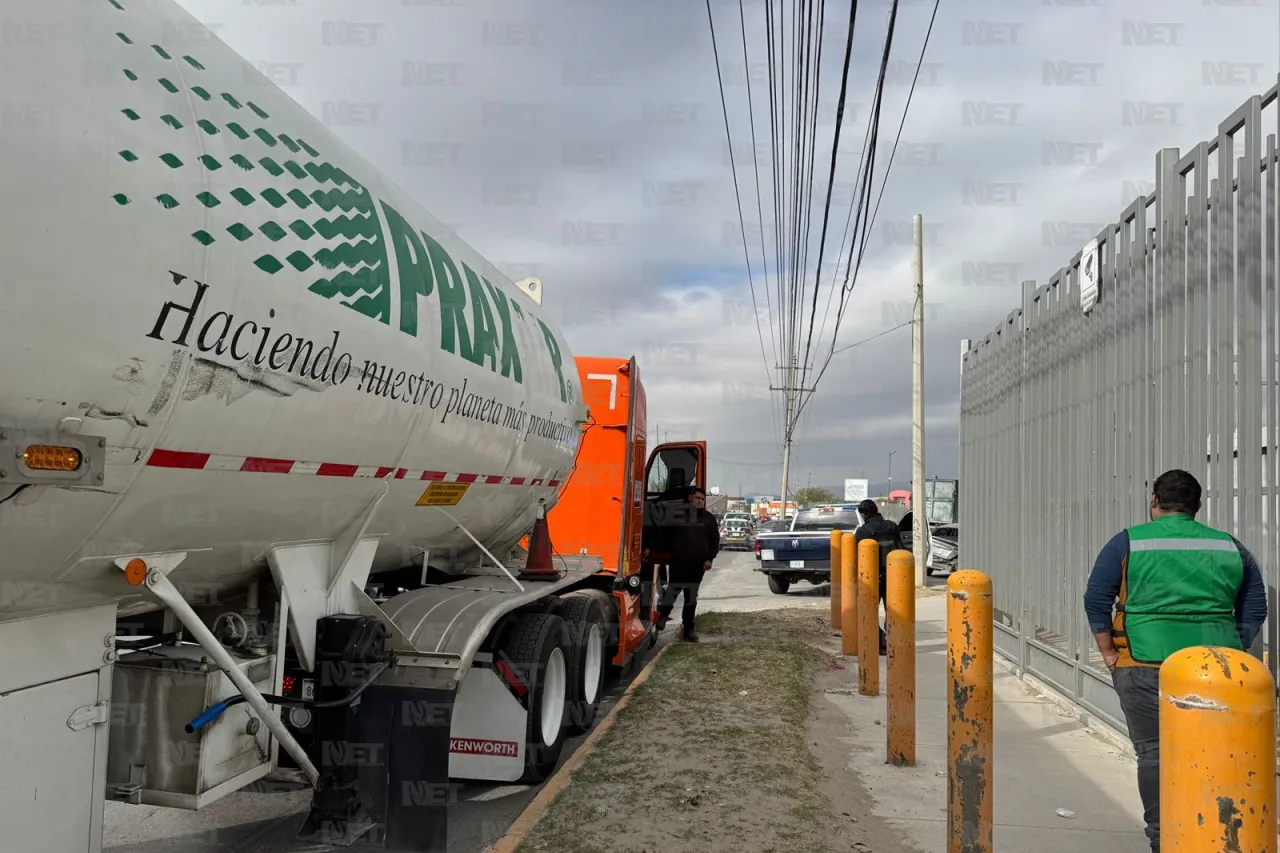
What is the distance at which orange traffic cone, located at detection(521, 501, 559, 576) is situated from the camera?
21.9 feet

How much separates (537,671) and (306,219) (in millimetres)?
3150

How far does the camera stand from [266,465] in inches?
140

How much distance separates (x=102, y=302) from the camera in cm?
264

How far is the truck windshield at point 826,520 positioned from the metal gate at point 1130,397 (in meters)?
8.60

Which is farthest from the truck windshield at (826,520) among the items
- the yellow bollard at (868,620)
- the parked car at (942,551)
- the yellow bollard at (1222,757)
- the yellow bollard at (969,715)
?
the yellow bollard at (1222,757)

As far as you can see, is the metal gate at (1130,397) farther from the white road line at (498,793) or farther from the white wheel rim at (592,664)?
the white road line at (498,793)

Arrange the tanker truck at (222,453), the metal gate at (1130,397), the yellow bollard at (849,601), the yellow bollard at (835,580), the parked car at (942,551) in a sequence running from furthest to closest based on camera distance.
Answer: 1. the parked car at (942,551)
2. the yellow bollard at (835,580)
3. the yellow bollard at (849,601)
4. the metal gate at (1130,397)
5. the tanker truck at (222,453)

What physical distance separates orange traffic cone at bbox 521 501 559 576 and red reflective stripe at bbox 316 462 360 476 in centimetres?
266

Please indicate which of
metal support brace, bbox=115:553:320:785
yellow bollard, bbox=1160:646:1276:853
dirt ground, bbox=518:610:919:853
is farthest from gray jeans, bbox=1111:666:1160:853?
metal support brace, bbox=115:553:320:785

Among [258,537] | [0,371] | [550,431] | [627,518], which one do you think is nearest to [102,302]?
[0,371]

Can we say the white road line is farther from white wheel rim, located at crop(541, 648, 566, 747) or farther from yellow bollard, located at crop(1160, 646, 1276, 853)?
yellow bollard, located at crop(1160, 646, 1276, 853)

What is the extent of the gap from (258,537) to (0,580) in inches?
41.9

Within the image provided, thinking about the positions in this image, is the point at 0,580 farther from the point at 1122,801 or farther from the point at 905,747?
the point at 1122,801

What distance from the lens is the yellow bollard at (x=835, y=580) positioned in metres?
12.1
